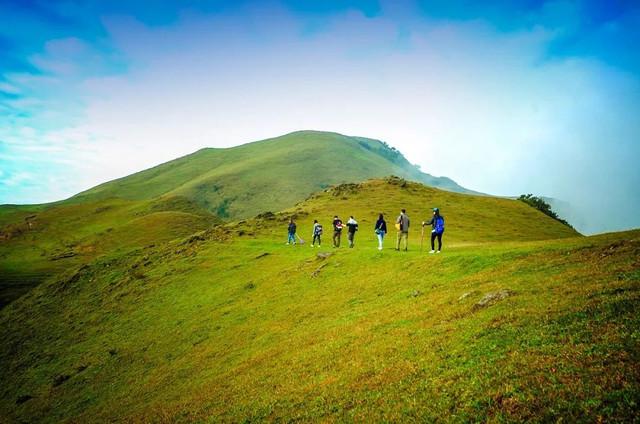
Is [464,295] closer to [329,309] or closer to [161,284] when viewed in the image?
[329,309]

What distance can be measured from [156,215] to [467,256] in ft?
358

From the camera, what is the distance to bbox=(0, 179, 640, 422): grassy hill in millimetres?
8773

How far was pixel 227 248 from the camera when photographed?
5088 cm

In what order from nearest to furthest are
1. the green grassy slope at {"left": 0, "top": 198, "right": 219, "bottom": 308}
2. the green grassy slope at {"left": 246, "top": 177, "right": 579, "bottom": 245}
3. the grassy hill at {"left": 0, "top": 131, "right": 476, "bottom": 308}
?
the green grassy slope at {"left": 246, "top": 177, "right": 579, "bottom": 245} → the green grassy slope at {"left": 0, "top": 198, "right": 219, "bottom": 308} → the grassy hill at {"left": 0, "top": 131, "right": 476, "bottom": 308}

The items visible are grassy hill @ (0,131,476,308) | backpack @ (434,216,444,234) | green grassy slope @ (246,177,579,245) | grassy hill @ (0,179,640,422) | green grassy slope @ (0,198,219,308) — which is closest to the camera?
grassy hill @ (0,179,640,422)

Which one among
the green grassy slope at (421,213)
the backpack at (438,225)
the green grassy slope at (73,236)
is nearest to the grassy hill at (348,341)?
the backpack at (438,225)

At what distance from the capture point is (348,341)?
15883mm

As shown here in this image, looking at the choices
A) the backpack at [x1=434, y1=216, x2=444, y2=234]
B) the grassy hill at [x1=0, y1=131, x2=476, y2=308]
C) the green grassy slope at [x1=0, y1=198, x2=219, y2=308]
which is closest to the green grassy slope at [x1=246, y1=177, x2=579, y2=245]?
the backpack at [x1=434, y1=216, x2=444, y2=234]

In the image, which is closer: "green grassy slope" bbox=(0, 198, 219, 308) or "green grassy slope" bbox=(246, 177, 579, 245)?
"green grassy slope" bbox=(246, 177, 579, 245)

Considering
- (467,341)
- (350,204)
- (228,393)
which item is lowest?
(228,393)

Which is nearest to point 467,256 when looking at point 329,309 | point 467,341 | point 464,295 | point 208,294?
point 464,295

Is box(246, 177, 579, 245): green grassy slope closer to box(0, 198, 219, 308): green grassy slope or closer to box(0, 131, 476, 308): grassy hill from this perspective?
box(0, 198, 219, 308): green grassy slope

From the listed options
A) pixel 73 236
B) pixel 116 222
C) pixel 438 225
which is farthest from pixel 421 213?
pixel 73 236

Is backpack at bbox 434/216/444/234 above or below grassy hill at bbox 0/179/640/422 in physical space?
above
